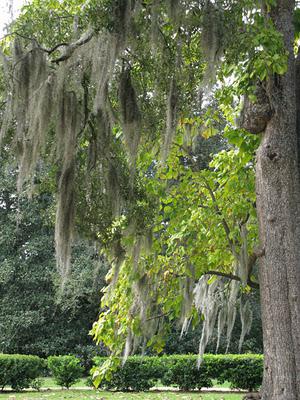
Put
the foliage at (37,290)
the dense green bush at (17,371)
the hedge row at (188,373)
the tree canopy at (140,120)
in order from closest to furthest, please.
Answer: the tree canopy at (140,120), the dense green bush at (17,371), the hedge row at (188,373), the foliage at (37,290)

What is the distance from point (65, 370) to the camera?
13.5 meters

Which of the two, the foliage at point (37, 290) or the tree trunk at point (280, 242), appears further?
the foliage at point (37, 290)

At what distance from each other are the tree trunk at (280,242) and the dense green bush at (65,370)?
9756 mm

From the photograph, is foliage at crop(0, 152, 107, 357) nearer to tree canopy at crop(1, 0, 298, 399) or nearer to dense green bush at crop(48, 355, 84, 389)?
dense green bush at crop(48, 355, 84, 389)

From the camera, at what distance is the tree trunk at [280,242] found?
4332 mm

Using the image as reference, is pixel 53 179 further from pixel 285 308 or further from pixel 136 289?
pixel 285 308

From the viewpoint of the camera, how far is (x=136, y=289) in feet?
22.9

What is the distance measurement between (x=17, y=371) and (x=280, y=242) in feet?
32.6

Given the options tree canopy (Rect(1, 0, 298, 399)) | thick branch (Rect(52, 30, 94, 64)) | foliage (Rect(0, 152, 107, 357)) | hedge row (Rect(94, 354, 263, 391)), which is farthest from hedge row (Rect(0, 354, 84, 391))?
thick branch (Rect(52, 30, 94, 64))

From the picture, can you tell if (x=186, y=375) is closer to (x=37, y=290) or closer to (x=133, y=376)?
(x=133, y=376)

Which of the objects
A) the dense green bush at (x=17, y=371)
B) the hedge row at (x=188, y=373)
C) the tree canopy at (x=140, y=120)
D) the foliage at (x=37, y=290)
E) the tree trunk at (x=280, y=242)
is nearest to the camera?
the tree trunk at (x=280, y=242)

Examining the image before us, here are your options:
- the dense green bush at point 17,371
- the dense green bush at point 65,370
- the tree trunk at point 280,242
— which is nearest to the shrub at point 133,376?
the dense green bush at point 65,370

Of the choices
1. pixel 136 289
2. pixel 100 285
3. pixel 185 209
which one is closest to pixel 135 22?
pixel 185 209

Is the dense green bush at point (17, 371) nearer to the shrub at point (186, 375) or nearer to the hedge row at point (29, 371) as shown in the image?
the hedge row at point (29, 371)
